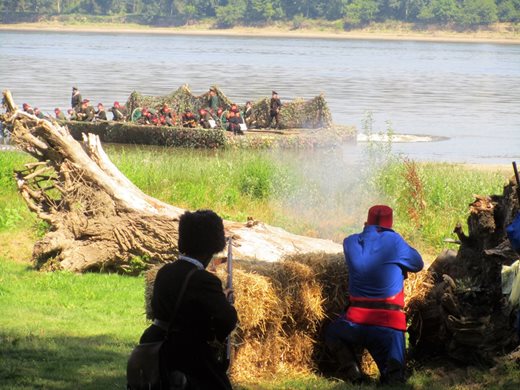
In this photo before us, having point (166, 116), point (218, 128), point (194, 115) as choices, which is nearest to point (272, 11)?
Answer: point (194, 115)

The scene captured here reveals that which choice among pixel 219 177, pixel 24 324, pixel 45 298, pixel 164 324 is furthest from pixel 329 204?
pixel 164 324

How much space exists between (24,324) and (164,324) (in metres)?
5.11

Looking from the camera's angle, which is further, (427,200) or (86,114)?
(86,114)

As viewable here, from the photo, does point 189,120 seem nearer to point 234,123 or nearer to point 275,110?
point 234,123

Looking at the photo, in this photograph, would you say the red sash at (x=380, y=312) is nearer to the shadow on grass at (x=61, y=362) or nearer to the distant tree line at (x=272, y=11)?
the shadow on grass at (x=61, y=362)

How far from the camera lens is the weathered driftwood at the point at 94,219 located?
13.9 meters

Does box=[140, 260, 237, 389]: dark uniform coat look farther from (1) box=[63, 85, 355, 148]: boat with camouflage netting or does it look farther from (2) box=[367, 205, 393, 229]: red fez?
(1) box=[63, 85, 355, 148]: boat with camouflage netting

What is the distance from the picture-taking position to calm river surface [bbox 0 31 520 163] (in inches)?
1929

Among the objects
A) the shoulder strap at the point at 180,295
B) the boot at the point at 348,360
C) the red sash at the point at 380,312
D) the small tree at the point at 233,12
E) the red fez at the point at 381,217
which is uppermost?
the shoulder strap at the point at 180,295

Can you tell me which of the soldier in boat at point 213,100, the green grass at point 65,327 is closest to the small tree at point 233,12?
the soldier in boat at point 213,100

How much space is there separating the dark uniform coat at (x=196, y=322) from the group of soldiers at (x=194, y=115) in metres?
30.1

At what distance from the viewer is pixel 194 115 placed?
38.0m

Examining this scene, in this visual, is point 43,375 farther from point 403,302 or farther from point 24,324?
point 403,302

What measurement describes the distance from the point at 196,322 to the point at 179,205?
1281 centimetres
